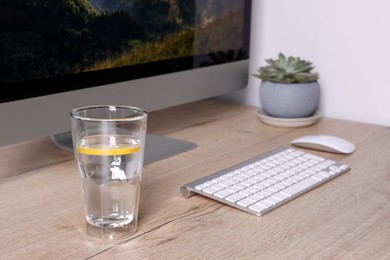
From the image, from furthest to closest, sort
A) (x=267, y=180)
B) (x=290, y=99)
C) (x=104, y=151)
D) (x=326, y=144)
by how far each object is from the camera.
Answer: (x=290, y=99)
(x=326, y=144)
(x=267, y=180)
(x=104, y=151)

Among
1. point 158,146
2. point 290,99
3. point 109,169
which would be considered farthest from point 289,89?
point 109,169

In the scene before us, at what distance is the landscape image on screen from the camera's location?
781mm

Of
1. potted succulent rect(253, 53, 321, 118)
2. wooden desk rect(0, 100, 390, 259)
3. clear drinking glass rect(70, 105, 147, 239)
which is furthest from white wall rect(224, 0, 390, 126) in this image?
clear drinking glass rect(70, 105, 147, 239)

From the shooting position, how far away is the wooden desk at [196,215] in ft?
2.08

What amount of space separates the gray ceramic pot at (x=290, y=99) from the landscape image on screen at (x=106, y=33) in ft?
0.39

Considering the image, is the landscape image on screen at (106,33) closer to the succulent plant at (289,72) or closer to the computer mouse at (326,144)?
the succulent plant at (289,72)

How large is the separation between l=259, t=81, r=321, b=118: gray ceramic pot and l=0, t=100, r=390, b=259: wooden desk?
0.14 m

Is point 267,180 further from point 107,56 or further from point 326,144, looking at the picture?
point 107,56

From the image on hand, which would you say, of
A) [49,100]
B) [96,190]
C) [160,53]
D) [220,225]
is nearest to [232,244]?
[220,225]

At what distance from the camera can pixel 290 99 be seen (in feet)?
3.78

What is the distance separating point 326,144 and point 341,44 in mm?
330

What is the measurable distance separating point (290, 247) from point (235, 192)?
144mm

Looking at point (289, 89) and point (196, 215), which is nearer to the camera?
point (196, 215)

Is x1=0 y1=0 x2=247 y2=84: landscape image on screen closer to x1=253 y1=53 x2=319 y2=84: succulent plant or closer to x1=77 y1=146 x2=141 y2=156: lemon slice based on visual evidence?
x1=253 y1=53 x2=319 y2=84: succulent plant
